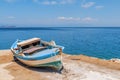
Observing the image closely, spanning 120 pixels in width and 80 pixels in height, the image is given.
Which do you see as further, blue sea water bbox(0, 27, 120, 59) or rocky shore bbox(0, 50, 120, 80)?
blue sea water bbox(0, 27, 120, 59)

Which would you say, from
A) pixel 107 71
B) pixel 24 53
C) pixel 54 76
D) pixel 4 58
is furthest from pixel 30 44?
pixel 107 71

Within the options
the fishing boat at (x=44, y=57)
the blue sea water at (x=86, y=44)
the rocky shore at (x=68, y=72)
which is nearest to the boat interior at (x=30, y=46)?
the fishing boat at (x=44, y=57)

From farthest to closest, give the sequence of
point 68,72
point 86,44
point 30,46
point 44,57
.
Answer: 1. point 86,44
2. point 30,46
3. point 44,57
4. point 68,72

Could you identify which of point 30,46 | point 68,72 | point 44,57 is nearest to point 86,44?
point 30,46

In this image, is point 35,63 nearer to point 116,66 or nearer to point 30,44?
point 30,44

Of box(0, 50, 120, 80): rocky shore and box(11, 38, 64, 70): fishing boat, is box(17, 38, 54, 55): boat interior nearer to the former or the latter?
box(11, 38, 64, 70): fishing boat

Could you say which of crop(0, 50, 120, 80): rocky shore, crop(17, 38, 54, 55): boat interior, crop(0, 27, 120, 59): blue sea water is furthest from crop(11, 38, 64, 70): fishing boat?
crop(0, 27, 120, 59): blue sea water

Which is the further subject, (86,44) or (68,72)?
(86,44)

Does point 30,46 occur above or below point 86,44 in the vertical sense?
above

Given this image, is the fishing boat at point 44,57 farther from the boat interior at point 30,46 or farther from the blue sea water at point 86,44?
the blue sea water at point 86,44

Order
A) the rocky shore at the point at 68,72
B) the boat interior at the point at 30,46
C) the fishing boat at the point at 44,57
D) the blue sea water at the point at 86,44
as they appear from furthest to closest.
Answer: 1. the blue sea water at the point at 86,44
2. the boat interior at the point at 30,46
3. the fishing boat at the point at 44,57
4. the rocky shore at the point at 68,72

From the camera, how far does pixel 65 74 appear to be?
1459cm

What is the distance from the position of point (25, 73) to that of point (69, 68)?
391 cm

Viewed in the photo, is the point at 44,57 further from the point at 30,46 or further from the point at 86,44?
the point at 86,44
